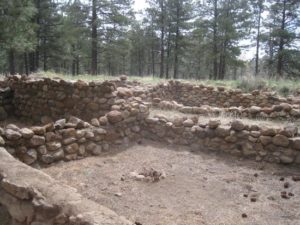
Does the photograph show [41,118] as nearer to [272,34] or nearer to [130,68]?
[272,34]

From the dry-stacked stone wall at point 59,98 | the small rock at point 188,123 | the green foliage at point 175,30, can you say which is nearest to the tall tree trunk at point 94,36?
the green foliage at point 175,30

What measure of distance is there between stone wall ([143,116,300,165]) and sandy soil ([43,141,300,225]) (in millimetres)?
179

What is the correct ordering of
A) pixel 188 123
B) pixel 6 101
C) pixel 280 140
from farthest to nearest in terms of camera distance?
pixel 6 101 < pixel 188 123 < pixel 280 140

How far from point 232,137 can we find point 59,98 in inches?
158

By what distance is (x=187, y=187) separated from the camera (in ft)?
13.2

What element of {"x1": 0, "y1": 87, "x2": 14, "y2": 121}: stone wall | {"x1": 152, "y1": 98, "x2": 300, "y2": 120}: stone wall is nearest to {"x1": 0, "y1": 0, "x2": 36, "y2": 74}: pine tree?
{"x1": 0, "y1": 87, "x2": 14, "y2": 121}: stone wall

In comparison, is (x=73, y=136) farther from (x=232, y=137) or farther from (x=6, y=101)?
(x=6, y=101)

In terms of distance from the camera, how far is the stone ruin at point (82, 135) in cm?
246

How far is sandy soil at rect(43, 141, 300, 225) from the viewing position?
332 centimetres

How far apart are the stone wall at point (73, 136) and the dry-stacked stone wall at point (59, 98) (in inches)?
22.8

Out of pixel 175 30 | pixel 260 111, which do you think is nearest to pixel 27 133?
pixel 260 111

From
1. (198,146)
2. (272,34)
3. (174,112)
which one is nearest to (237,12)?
(272,34)

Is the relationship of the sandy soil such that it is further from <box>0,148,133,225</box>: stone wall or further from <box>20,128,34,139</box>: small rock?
<box>0,148,133,225</box>: stone wall

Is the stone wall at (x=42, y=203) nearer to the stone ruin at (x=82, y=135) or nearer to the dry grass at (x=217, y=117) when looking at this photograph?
the stone ruin at (x=82, y=135)
